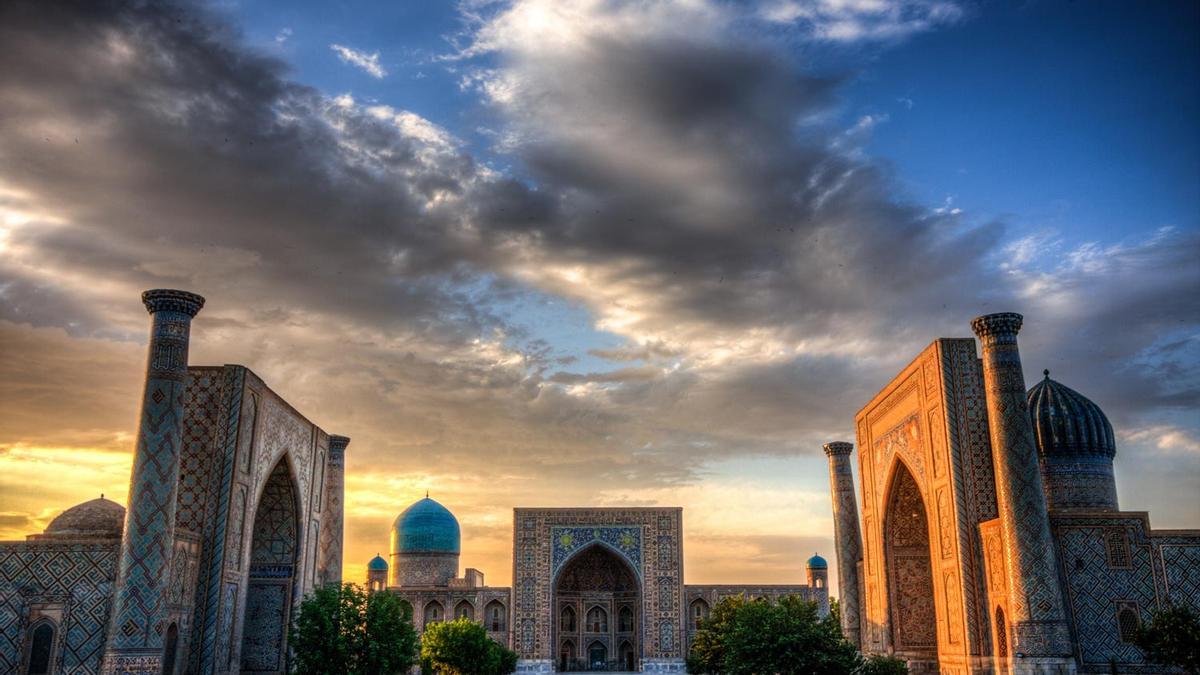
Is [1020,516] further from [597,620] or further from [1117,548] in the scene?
[597,620]

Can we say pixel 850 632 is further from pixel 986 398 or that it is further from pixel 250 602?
pixel 250 602

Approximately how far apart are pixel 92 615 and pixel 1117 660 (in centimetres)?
1491

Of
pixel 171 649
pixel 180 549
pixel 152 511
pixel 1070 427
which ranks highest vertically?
pixel 1070 427

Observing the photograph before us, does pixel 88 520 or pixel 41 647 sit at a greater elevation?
pixel 88 520

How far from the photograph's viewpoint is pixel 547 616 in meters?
33.0

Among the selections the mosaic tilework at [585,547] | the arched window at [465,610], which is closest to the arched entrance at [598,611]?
the mosaic tilework at [585,547]

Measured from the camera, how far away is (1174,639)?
13883 mm

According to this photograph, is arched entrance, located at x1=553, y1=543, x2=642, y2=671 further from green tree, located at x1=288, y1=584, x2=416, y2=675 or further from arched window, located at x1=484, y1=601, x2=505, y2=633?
green tree, located at x1=288, y1=584, x2=416, y2=675

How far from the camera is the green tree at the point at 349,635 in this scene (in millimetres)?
16312

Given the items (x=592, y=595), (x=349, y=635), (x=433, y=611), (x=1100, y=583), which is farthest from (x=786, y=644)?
(x=433, y=611)

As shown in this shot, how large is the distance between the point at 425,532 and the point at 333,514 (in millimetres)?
17113

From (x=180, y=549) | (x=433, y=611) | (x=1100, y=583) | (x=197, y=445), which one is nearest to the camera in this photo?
Result: (x=180, y=549)

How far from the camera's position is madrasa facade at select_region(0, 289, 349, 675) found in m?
13.2

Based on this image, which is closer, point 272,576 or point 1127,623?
point 1127,623
